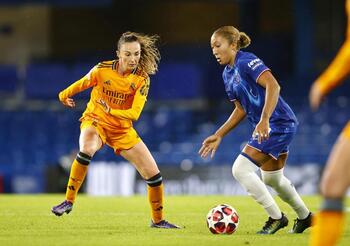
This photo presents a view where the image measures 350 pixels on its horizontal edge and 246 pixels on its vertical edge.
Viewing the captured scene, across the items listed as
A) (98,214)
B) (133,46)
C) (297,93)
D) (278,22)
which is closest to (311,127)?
(297,93)

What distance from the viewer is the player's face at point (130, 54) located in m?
9.05

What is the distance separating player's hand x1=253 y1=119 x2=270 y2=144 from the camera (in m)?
7.63

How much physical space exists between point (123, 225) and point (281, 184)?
192 centimetres

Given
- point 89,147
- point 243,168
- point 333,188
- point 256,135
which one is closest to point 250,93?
point 256,135

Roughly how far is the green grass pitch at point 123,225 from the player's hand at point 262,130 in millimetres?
854

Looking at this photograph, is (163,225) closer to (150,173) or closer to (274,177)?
(150,173)

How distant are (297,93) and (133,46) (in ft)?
47.4

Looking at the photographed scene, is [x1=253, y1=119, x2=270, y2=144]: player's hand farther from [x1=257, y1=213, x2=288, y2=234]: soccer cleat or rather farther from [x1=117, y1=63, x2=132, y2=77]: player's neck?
[x1=117, y1=63, x2=132, y2=77]: player's neck

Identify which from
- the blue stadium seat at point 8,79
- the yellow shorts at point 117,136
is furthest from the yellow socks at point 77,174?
the blue stadium seat at point 8,79

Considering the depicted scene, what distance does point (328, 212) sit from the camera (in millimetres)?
5410

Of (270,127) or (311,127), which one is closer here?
(270,127)

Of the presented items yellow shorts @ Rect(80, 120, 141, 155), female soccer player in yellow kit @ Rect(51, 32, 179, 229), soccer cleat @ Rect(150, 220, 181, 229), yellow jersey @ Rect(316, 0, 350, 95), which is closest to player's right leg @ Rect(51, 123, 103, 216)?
female soccer player in yellow kit @ Rect(51, 32, 179, 229)

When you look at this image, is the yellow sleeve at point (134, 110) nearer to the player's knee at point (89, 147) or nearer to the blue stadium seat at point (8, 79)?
the player's knee at point (89, 147)

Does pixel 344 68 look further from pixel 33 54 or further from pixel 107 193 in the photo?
pixel 33 54
